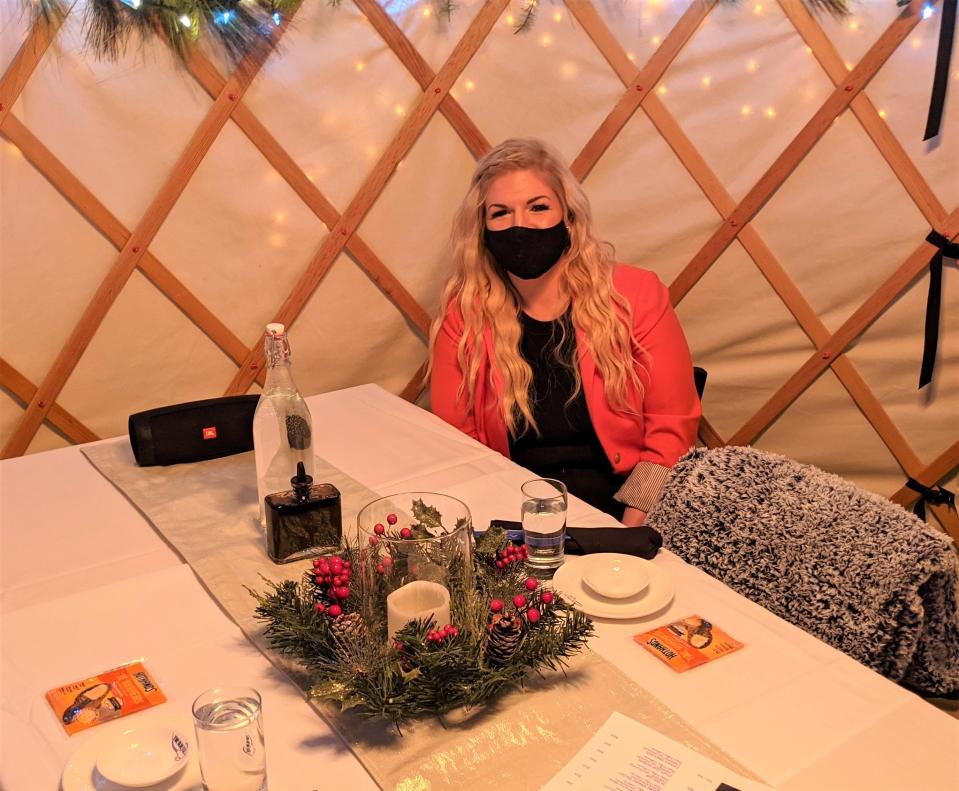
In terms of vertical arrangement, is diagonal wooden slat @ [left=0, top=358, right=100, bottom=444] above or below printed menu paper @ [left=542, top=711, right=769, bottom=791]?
below

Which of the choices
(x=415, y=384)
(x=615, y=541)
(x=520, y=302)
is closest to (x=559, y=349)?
(x=520, y=302)

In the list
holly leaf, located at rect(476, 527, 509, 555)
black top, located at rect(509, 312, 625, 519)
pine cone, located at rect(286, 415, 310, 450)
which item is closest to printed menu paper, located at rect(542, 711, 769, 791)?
holly leaf, located at rect(476, 527, 509, 555)

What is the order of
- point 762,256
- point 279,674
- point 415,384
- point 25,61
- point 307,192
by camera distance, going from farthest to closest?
point 415,384, point 762,256, point 307,192, point 25,61, point 279,674

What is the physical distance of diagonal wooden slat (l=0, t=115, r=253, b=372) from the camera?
175 cm

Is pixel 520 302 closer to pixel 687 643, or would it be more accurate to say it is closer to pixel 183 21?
pixel 183 21

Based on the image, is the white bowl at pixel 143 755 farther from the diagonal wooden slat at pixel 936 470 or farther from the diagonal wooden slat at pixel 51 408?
the diagonal wooden slat at pixel 936 470

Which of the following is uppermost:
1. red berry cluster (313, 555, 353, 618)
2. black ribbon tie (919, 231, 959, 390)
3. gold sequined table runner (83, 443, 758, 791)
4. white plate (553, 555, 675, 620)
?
black ribbon tie (919, 231, 959, 390)

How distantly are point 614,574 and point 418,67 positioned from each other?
4.69 ft

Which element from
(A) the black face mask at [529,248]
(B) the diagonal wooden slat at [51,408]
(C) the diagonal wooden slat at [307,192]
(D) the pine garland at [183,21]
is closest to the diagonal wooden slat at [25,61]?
(D) the pine garland at [183,21]

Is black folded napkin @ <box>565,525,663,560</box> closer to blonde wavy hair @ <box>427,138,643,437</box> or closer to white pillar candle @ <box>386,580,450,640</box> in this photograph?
white pillar candle @ <box>386,580,450,640</box>

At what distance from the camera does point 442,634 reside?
2.78ft

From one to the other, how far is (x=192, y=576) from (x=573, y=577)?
0.47 m

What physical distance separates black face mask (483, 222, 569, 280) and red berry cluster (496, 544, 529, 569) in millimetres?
938

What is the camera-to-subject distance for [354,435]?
163 centimetres
